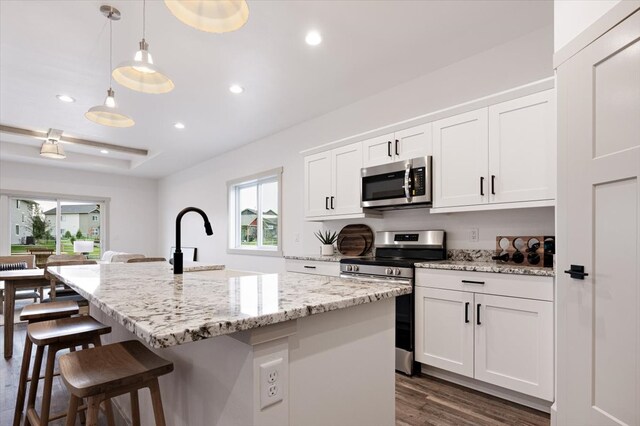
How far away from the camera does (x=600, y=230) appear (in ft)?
4.96

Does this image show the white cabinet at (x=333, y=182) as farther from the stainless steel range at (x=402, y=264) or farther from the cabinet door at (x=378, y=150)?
the stainless steel range at (x=402, y=264)

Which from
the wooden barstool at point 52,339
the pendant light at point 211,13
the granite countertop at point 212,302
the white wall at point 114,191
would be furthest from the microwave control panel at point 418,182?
the white wall at point 114,191

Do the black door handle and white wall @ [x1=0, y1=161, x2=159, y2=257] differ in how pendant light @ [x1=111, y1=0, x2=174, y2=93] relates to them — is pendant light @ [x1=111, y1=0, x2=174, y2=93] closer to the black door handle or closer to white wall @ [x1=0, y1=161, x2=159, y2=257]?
the black door handle

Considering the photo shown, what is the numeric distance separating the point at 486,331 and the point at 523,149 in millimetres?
1243

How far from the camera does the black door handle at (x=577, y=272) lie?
158 centimetres

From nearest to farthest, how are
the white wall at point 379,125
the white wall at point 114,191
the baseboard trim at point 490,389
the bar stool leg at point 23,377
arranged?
the bar stool leg at point 23,377 → the baseboard trim at point 490,389 → the white wall at point 379,125 → the white wall at point 114,191

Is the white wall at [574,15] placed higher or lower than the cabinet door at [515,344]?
higher

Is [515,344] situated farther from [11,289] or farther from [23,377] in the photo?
[11,289]

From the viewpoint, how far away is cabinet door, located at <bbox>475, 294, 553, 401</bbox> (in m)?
2.00

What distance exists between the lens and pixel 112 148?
6109 millimetres

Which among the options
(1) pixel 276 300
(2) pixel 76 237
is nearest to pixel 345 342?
(1) pixel 276 300

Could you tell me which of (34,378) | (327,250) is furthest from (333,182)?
(34,378)

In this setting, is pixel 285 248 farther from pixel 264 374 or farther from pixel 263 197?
pixel 264 374

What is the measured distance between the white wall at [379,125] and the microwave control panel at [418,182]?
39 cm
